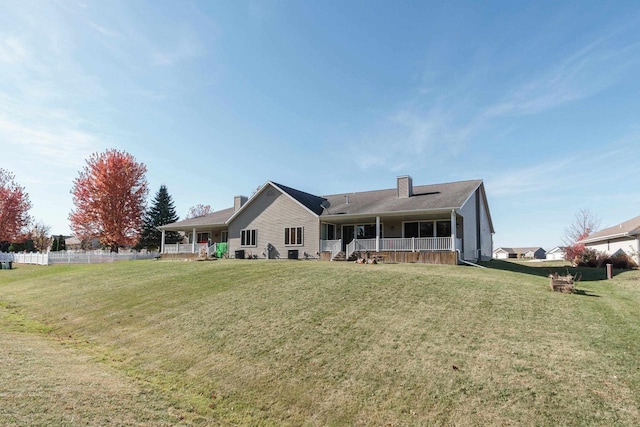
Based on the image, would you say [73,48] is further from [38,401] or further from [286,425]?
[286,425]

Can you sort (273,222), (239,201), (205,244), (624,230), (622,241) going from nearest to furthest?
Answer: (624,230)
(622,241)
(273,222)
(205,244)
(239,201)

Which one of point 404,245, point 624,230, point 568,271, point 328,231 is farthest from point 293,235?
point 624,230

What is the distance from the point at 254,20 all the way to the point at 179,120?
22.6 feet

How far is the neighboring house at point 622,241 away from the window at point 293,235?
20122 mm

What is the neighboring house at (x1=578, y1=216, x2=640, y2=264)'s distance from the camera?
21.9 metres

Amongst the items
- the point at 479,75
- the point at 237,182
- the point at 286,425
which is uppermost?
the point at 479,75

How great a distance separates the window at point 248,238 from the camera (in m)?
27.0

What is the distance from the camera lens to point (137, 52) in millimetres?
14398

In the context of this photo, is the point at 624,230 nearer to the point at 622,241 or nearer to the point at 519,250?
the point at 622,241

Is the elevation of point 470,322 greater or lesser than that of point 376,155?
lesser

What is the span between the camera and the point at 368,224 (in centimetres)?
2459

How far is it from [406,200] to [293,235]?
8.08 meters

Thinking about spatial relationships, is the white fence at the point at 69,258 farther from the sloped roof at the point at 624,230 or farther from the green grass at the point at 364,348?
the sloped roof at the point at 624,230

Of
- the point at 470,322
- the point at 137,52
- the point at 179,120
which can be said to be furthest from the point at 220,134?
the point at 470,322
